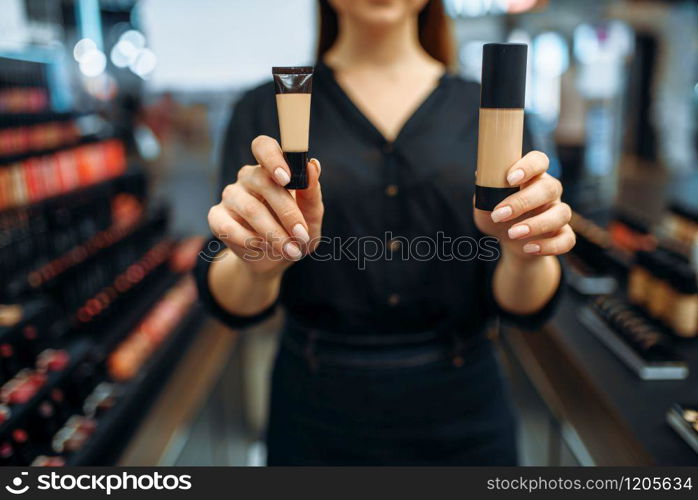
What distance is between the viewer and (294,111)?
0.54 meters

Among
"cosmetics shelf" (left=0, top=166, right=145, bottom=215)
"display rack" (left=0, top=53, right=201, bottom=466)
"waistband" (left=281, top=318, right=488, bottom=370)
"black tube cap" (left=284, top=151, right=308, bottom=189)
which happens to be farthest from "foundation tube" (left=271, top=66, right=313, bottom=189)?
"cosmetics shelf" (left=0, top=166, right=145, bottom=215)

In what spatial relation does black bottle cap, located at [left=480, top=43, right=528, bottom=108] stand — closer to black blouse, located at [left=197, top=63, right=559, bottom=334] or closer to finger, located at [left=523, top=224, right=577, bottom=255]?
finger, located at [left=523, top=224, right=577, bottom=255]

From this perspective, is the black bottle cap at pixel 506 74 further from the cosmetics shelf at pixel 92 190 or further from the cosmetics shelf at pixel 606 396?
the cosmetics shelf at pixel 92 190

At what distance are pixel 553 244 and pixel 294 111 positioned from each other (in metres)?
0.30


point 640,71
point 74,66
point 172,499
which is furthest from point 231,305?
point 640,71

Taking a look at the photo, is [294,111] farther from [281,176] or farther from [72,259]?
[72,259]

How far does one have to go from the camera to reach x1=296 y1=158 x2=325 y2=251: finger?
60cm

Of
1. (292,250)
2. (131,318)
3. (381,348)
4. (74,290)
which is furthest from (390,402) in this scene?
(131,318)

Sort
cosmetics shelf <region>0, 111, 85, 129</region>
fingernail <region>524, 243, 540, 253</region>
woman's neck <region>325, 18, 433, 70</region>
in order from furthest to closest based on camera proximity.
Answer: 1. cosmetics shelf <region>0, 111, 85, 129</region>
2. woman's neck <region>325, 18, 433, 70</region>
3. fingernail <region>524, 243, 540, 253</region>

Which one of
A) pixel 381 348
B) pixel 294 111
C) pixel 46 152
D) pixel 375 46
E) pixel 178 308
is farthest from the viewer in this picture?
pixel 178 308

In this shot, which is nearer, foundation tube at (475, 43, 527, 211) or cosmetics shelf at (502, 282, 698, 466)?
foundation tube at (475, 43, 527, 211)

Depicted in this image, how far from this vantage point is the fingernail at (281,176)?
57 cm

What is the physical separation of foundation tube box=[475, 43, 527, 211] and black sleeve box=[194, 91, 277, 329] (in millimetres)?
422

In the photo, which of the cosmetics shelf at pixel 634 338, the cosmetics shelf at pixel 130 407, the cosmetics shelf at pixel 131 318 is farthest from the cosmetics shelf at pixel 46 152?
the cosmetics shelf at pixel 634 338
